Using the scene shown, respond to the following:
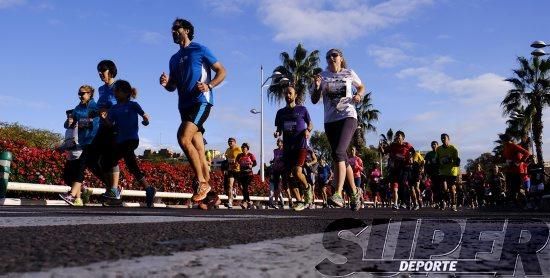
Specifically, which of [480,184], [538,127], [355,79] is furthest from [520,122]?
[355,79]

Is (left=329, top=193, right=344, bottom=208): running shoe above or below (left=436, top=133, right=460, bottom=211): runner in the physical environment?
below

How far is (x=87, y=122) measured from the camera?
8602 mm

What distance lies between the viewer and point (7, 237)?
5.91 ft

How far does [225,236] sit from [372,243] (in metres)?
0.52

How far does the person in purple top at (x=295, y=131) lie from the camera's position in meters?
9.79

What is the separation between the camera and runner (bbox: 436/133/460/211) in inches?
528

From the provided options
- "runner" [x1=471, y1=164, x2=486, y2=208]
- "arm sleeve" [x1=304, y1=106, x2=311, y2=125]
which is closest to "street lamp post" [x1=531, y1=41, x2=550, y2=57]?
"runner" [x1=471, y1=164, x2=486, y2=208]

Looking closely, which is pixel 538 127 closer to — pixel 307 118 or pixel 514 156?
pixel 514 156

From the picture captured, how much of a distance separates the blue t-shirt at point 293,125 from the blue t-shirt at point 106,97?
2.99 meters

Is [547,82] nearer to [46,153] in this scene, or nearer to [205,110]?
[46,153]

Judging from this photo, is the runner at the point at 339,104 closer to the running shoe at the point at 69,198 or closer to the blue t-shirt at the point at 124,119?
the blue t-shirt at the point at 124,119

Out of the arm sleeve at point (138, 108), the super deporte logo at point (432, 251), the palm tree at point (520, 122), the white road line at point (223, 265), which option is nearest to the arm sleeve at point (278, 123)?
the arm sleeve at point (138, 108)

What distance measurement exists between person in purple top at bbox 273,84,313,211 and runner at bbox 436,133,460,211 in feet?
16.1

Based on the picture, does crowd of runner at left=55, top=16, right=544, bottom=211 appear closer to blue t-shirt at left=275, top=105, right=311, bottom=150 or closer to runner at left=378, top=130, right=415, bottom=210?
blue t-shirt at left=275, top=105, right=311, bottom=150
